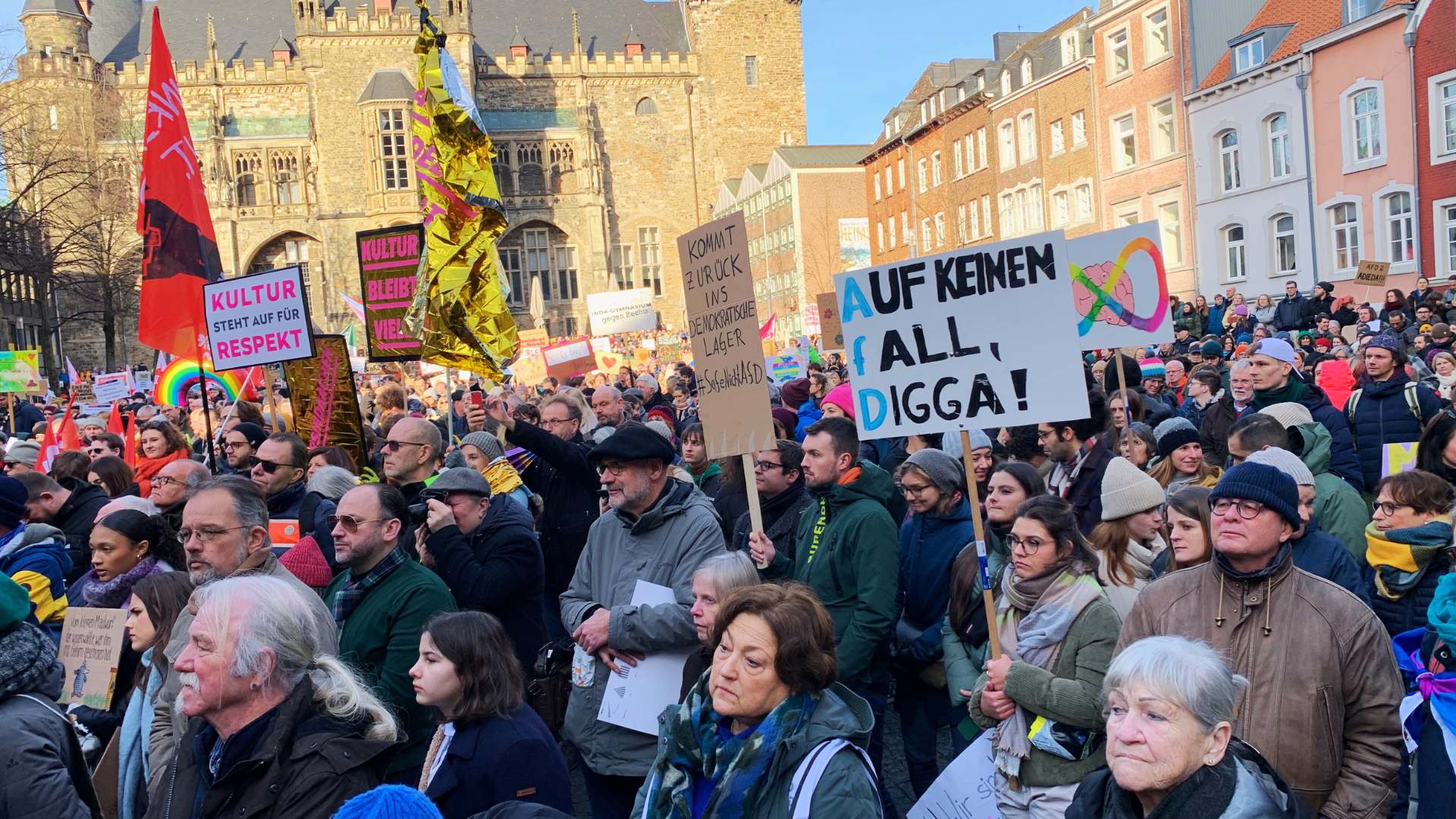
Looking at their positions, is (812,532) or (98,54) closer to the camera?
(812,532)

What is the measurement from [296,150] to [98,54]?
14.0 meters

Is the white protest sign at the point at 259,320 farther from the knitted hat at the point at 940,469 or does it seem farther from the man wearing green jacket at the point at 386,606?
the knitted hat at the point at 940,469

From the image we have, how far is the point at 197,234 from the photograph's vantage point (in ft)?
30.0

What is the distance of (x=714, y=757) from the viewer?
3137 millimetres

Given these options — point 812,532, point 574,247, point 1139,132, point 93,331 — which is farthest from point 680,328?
point 812,532

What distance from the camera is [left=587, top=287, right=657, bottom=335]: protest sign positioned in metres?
25.5

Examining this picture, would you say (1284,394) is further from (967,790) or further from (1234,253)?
(1234,253)

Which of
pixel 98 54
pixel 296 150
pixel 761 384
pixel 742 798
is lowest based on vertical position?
pixel 742 798

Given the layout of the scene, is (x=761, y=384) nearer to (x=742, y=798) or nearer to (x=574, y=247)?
(x=742, y=798)

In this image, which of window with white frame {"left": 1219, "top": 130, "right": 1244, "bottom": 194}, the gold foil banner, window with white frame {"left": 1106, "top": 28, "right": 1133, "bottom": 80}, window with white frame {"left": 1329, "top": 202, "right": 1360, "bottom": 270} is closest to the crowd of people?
the gold foil banner

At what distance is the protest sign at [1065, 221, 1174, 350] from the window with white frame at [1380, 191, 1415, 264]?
20.1 metres

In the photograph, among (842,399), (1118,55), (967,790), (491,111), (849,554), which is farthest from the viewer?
(491,111)

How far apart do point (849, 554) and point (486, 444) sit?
3238 millimetres

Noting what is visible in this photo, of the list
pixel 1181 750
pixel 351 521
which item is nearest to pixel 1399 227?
pixel 351 521
